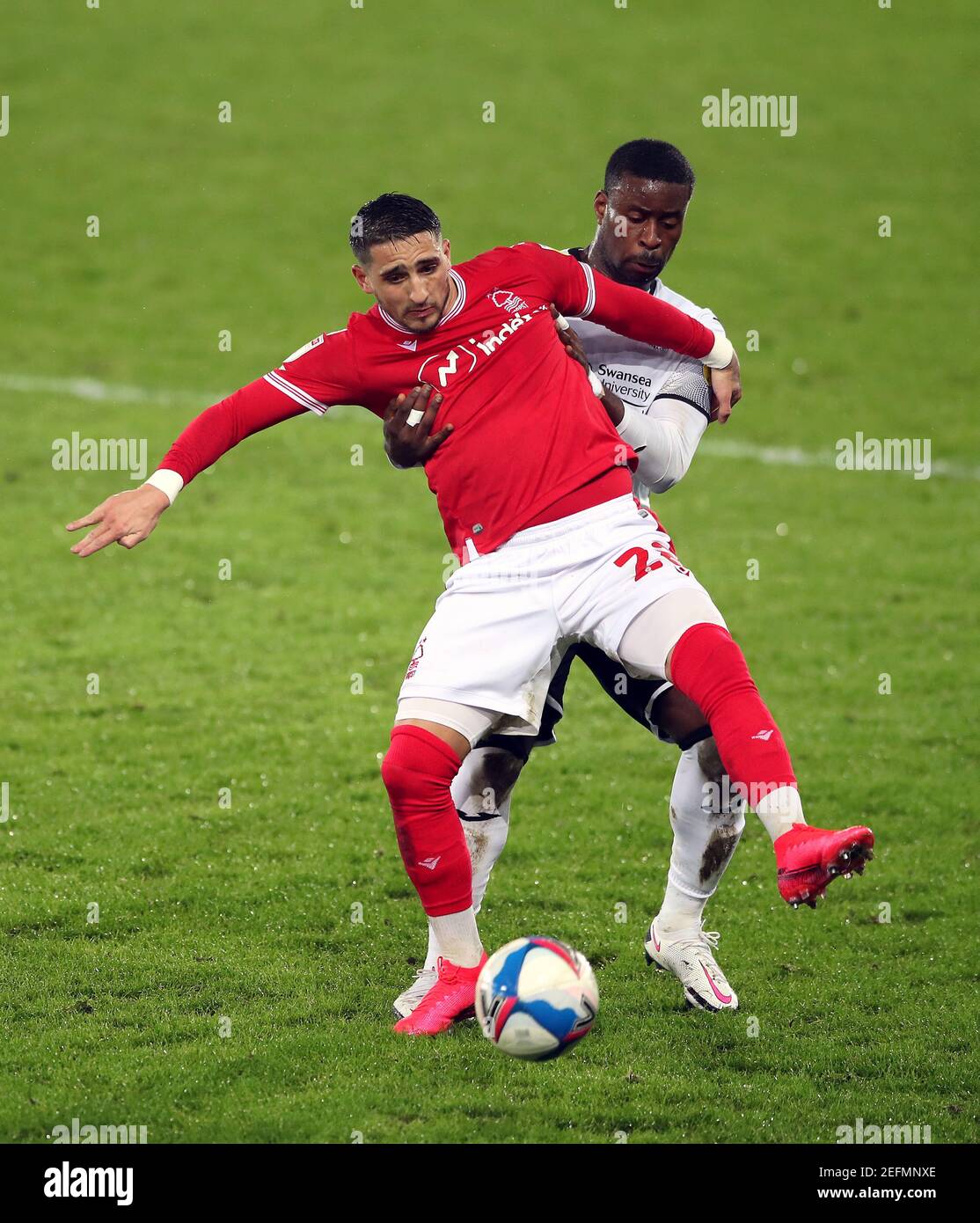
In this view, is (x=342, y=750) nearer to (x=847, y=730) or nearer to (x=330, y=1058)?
(x=847, y=730)

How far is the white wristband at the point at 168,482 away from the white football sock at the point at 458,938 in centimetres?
178

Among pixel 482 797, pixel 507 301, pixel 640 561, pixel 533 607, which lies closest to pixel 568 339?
pixel 507 301

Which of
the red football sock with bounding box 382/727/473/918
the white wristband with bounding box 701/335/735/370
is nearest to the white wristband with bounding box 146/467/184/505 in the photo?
the red football sock with bounding box 382/727/473/918

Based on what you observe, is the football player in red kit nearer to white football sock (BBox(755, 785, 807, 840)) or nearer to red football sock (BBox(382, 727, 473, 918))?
red football sock (BBox(382, 727, 473, 918))

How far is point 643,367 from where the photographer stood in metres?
6.69

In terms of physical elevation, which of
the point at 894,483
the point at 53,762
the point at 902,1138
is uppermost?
the point at 894,483

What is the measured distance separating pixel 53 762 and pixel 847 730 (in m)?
4.64

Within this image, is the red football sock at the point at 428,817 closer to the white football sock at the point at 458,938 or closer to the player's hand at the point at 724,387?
the white football sock at the point at 458,938

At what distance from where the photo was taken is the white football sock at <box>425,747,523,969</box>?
6.26m

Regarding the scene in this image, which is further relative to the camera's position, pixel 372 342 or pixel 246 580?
pixel 246 580

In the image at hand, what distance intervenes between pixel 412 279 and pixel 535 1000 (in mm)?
2563

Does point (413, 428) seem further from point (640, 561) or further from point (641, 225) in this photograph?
point (641, 225)

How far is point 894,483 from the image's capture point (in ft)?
48.8
